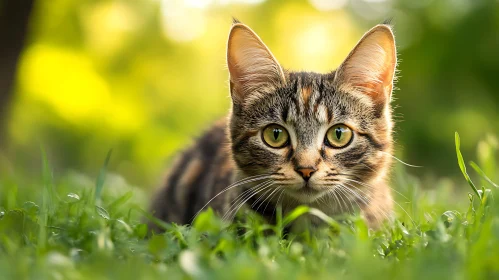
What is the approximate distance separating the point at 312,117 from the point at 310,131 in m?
0.08

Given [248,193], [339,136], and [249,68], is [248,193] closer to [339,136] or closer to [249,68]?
[339,136]

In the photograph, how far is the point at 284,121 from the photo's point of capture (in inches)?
99.3

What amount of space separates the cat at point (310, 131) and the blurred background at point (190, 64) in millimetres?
6295

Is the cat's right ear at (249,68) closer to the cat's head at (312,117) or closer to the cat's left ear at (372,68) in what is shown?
the cat's head at (312,117)

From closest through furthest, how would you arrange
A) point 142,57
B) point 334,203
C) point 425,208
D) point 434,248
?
point 434,248 < point 334,203 < point 425,208 < point 142,57

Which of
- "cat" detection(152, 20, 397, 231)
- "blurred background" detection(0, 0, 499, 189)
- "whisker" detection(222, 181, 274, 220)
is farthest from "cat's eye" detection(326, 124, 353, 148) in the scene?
"blurred background" detection(0, 0, 499, 189)

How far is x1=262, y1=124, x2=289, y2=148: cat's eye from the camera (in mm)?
2496

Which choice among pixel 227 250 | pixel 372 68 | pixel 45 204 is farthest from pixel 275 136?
pixel 45 204

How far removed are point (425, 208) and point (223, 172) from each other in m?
1.21

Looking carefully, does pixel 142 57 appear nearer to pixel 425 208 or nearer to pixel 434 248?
pixel 425 208

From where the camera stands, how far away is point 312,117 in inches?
97.6

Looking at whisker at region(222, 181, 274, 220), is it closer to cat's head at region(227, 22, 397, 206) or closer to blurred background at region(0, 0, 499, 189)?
cat's head at region(227, 22, 397, 206)

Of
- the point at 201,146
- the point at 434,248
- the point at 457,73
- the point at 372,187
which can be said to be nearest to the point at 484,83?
the point at 457,73

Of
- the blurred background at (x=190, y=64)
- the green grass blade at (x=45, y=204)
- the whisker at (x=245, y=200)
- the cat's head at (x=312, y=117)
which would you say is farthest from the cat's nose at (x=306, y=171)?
the blurred background at (x=190, y=64)
